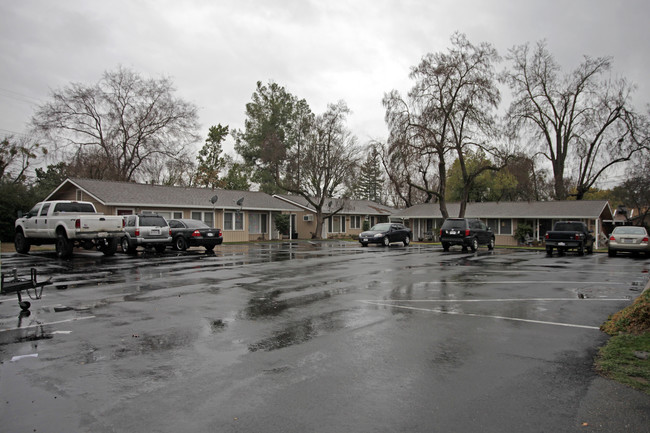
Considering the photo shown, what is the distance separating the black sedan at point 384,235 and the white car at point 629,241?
43.4 ft

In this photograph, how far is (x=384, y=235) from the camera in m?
31.2

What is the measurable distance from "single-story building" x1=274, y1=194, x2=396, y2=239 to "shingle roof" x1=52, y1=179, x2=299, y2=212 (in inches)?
221

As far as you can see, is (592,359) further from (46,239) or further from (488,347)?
(46,239)

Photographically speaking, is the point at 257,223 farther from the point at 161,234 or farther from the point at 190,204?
the point at 161,234

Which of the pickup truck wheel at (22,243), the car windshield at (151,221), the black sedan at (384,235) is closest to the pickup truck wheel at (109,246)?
the car windshield at (151,221)

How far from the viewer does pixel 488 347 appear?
625 cm

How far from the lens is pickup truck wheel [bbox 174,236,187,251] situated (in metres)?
23.8

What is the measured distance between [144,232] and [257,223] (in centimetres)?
1844

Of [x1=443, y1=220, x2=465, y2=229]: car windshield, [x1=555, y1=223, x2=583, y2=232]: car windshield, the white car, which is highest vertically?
[x1=443, y1=220, x2=465, y2=229]: car windshield

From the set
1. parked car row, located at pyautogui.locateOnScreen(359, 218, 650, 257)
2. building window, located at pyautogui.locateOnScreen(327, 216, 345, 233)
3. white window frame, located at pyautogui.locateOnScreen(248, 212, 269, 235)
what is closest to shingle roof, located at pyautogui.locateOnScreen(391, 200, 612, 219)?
building window, located at pyautogui.locateOnScreen(327, 216, 345, 233)

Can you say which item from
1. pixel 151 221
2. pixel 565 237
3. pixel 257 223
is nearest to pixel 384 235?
pixel 565 237

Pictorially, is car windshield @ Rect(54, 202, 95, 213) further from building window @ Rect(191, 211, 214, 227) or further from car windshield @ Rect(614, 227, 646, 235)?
car windshield @ Rect(614, 227, 646, 235)

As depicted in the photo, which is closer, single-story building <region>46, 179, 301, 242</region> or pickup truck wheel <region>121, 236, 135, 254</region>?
pickup truck wheel <region>121, 236, 135, 254</region>

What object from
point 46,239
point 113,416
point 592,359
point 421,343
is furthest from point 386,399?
point 46,239
